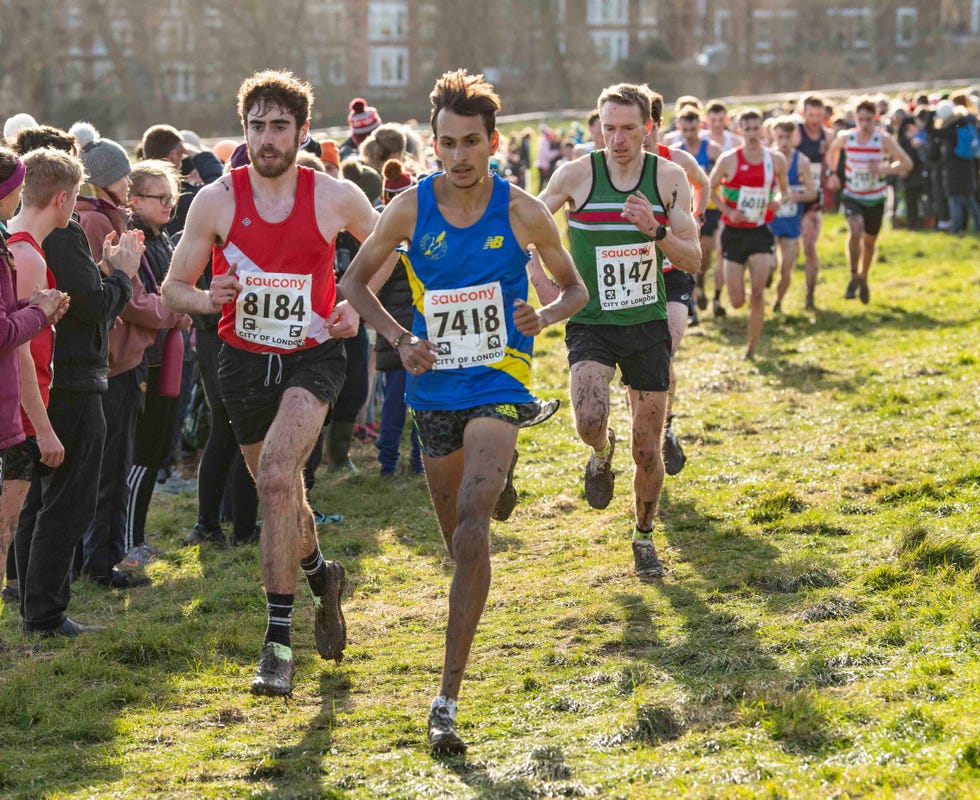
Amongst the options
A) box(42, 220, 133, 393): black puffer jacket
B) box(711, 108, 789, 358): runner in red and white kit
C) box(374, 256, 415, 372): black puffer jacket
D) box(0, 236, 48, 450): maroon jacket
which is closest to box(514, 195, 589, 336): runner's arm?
box(0, 236, 48, 450): maroon jacket

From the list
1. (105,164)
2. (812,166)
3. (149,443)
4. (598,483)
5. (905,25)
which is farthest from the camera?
(905,25)

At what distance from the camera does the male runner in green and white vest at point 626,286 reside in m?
7.34

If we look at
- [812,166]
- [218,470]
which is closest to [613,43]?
[812,166]

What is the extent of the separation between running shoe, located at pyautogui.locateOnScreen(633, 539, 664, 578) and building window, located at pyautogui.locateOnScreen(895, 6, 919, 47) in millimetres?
82892

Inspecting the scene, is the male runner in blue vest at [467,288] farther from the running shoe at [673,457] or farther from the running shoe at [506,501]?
the running shoe at [673,457]

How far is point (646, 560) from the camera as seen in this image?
24.4 ft

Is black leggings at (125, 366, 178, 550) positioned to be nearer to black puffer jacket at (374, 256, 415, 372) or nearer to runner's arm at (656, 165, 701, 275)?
black puffer jacket at (374, 256, 415, 372)

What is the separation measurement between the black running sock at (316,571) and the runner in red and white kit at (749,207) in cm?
814

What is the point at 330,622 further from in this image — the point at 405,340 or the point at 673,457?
the point at 673,457

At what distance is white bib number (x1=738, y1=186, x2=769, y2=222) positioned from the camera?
13.7m

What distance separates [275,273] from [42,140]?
1.88 meters

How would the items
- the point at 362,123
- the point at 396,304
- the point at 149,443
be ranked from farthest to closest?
1. the point at 362,123
2. the point at 396,304
3. the point at 149,443

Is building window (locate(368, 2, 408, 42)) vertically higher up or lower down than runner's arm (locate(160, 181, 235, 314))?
higher up

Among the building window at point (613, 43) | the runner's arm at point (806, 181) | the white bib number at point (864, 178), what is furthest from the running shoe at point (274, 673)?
the building window at point (613, 43)
